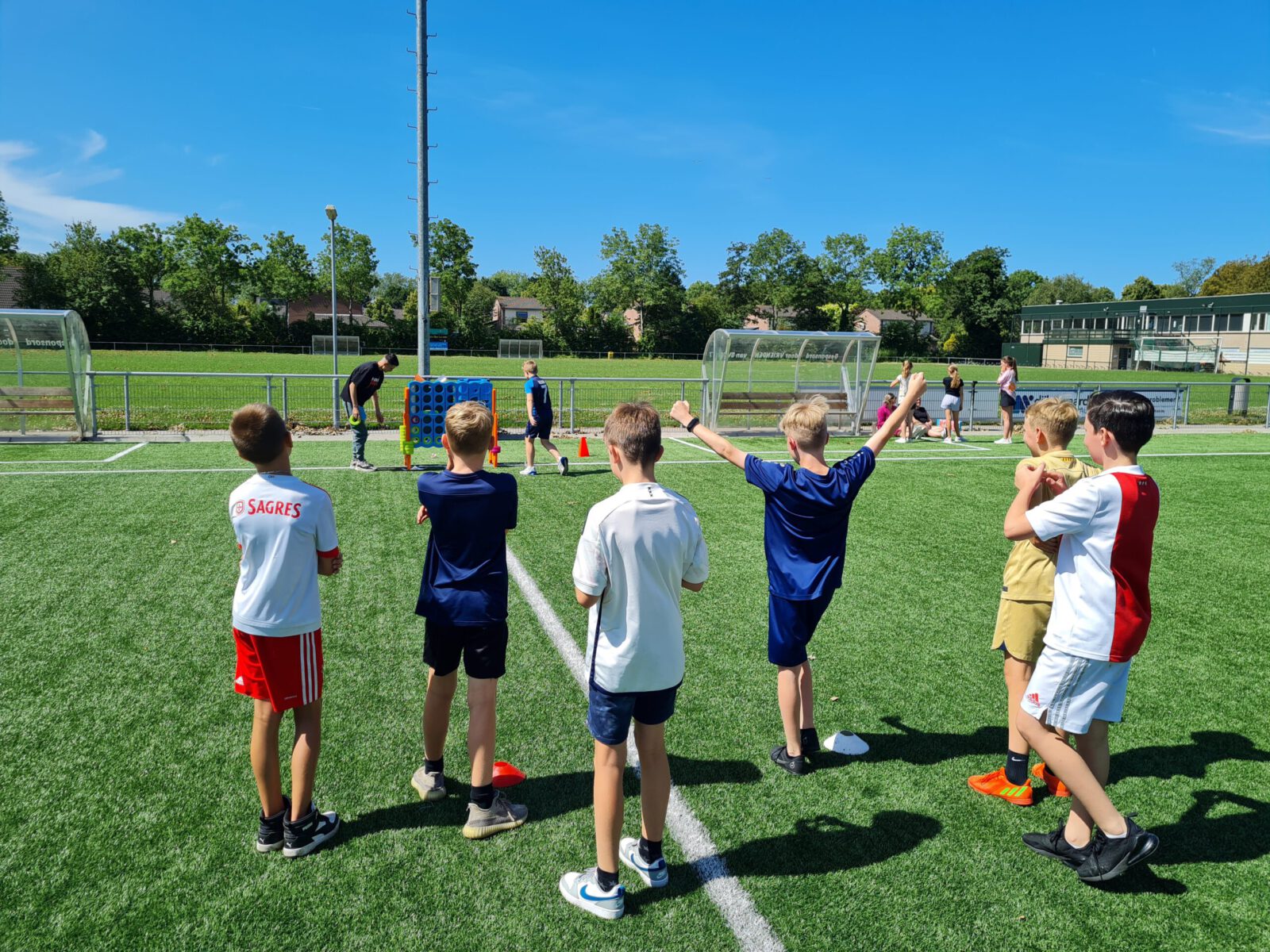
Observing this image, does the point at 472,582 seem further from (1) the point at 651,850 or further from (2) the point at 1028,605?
(2) the point at 1028,605

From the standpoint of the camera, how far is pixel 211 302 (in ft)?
231

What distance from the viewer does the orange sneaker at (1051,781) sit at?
3900mm

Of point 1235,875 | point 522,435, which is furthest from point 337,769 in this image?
point 522,435

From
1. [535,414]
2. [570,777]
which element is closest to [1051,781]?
[570,777]

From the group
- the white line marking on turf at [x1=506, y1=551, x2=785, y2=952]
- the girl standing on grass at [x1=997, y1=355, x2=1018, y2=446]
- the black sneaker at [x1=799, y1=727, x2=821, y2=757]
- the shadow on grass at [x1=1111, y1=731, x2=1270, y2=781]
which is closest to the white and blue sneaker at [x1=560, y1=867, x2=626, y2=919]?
the white line marking on turf at [x1=506, y1=551, x2=785, y2=952]

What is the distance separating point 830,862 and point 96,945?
9.05ft

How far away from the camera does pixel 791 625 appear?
3773 millimetres

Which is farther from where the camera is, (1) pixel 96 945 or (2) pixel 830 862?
(2) pixel 830 862

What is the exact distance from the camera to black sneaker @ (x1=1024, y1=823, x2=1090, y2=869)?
3250 millimetres

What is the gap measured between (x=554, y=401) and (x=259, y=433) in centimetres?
2192

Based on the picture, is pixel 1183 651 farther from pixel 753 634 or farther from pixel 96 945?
pixel 96 945

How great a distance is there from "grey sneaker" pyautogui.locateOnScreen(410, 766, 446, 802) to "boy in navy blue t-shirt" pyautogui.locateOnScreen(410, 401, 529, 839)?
0.86ft

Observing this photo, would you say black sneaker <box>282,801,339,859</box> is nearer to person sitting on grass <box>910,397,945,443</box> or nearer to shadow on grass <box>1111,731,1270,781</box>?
shadow on grass <box>1111,731,1270,781</box>

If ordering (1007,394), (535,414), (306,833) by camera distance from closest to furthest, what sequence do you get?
(306,833) → (535,414) → (1007,394)
